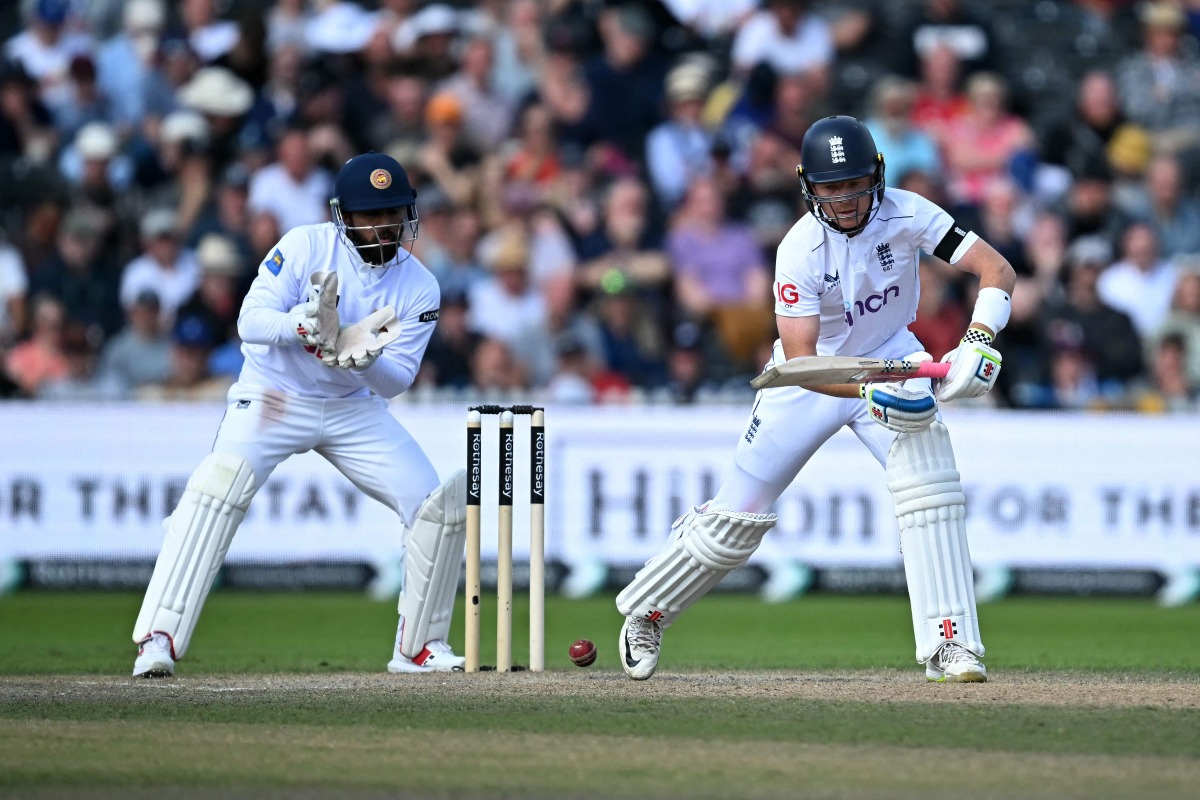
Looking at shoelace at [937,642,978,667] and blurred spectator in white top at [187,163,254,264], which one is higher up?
blurred spectator in white top at [187,163,254,264]

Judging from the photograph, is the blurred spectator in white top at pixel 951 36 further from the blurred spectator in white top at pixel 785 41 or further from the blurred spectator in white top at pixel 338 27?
the blurred spectator in white top at pixel 338 27

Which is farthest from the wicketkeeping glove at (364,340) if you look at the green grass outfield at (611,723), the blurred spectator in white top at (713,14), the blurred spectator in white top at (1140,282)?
the blurred spectator in white top at (713,14)

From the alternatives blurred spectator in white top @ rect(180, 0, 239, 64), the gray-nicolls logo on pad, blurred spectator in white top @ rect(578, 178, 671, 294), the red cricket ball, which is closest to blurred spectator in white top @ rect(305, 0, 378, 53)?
blurred spectator in white top @ rect(180, 0, 239, 64)

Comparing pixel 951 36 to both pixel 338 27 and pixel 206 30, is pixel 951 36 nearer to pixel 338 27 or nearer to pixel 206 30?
pixel 338 27

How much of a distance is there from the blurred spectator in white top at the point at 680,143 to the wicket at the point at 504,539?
6.97 metres

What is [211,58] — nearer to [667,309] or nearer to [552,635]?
[667,309]

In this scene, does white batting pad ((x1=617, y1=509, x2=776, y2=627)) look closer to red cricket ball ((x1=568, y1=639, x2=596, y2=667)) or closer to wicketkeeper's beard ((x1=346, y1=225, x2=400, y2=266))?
red cricket ball ((x1=568, y1=639, x2=596, y2=667))

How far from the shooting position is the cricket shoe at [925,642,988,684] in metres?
6.94

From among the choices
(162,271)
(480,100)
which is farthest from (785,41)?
(162,271)

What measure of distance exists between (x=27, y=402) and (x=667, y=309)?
449 centimetres

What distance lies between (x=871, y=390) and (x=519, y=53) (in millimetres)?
9215

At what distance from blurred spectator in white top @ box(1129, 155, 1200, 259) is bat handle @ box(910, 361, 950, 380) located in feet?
27.1

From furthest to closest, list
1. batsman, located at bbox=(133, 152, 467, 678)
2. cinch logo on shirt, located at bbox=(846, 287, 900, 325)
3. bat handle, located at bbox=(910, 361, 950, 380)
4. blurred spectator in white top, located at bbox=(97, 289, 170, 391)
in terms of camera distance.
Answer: blurred spectator in white top, located at bbox=(97, 289, 170, 391), batsman, located at bbox=(133, 152, 467, 678), cinch logo on shirt, located at bbox=(846, 287, 900, 325), bat handle, located at bbox=(910, 361, 950, 380)

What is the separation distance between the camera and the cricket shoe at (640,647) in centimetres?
739
